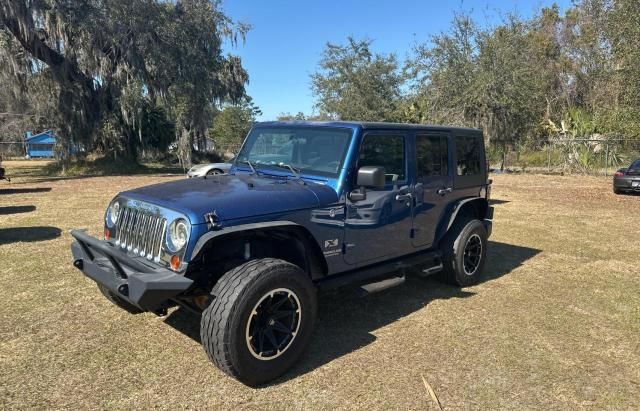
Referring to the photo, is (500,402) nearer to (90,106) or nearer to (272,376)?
(272,376)

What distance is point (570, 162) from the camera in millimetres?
25562

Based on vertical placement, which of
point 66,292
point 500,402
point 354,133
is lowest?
point 500,402

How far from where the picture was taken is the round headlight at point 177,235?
128 inches

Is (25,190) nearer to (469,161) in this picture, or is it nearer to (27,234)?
(27,234)

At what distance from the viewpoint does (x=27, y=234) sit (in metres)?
7.81

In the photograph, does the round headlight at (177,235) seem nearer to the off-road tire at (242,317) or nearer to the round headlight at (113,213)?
the off-road tire at (242,317)

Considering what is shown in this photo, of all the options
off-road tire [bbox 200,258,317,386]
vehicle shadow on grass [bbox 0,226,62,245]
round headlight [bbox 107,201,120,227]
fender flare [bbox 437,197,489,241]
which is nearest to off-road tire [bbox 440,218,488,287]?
fender flare [bbox 437,197,489,241]

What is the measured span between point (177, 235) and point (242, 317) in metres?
0.74

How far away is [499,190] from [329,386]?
1489cm

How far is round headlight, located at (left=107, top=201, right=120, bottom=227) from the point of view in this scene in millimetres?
3969

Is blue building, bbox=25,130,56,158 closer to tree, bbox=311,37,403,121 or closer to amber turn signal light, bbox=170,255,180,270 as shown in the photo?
tree, bbox=311,37,403,121

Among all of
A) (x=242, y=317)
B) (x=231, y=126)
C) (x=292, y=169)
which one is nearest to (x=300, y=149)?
(x=292, y=169)

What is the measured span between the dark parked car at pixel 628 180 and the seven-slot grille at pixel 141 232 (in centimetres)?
1667

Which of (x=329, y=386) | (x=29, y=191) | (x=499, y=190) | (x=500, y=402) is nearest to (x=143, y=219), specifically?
(x=329, y=386)
